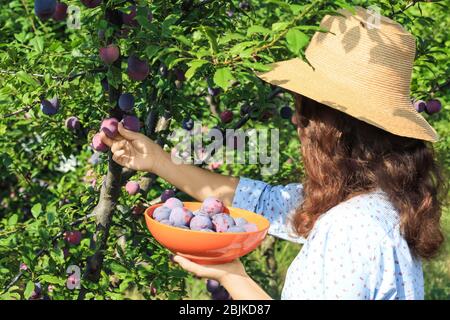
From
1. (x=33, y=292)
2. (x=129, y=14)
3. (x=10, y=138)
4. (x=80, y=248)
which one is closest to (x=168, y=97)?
(x=129, y=14)

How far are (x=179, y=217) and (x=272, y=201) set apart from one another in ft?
1.36

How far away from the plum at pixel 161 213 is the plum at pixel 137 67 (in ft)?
1.27

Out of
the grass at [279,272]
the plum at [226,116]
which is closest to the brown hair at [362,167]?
the plum at [226,116]

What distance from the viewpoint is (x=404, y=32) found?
5.38 feet

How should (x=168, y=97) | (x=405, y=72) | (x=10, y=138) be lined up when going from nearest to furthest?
(x=405, y=72), (x=168, y=97), (x=10, y=138)

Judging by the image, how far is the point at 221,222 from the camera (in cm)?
160

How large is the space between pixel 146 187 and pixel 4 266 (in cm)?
59

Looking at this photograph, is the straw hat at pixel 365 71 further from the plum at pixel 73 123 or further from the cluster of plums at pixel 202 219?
the plum at pixel 73 123

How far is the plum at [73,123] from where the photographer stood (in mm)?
2334

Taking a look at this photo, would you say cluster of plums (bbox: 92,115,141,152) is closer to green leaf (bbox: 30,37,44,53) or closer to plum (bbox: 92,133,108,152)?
plum (bbox: 92,133,108,152)

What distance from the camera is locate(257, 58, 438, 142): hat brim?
1.51 m

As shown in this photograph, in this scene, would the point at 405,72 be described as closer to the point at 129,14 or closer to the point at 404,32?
the point at 404,32

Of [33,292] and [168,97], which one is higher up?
[168,97]

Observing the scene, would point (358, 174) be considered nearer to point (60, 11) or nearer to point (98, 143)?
point (98, 143)
